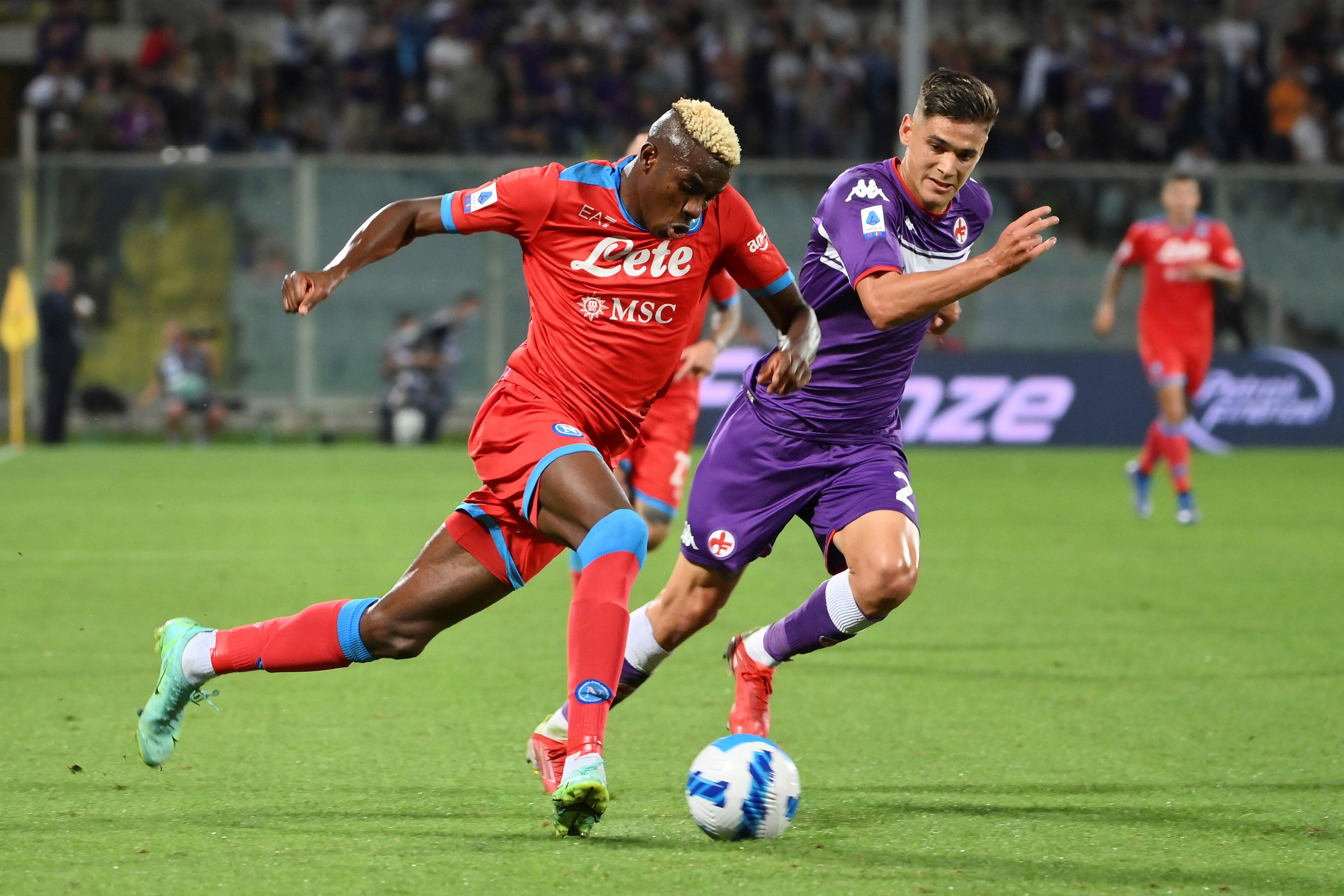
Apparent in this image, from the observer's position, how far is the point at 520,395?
15.4ft

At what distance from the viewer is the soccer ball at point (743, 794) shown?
4.22 meters

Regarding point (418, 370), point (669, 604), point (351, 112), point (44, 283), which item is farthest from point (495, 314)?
point (669, 604)

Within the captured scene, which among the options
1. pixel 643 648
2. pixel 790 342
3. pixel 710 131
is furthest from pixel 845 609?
pixel 710 131

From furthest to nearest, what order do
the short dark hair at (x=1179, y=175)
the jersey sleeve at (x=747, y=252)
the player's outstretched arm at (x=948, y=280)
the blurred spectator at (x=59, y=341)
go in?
the blurred spectator at (x=59, y=341) → the short dark hair at (x=1179, y=175) → the jersey sleeve at (x=747, y=252) → the player's outstretched arm at (x=948, y=280)

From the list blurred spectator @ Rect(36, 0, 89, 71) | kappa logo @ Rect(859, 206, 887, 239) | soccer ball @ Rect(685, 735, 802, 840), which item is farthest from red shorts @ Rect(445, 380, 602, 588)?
blurred spectator @ Rect(36, 0, 89, 71)

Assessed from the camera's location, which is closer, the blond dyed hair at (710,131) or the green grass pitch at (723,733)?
the green grass pitch at (723,733)

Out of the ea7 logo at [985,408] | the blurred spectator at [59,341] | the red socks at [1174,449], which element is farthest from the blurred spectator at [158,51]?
the red socks at [1174,449]

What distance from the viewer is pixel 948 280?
14.8 ft

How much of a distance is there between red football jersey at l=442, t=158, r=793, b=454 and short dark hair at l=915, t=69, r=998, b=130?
65 centimetres

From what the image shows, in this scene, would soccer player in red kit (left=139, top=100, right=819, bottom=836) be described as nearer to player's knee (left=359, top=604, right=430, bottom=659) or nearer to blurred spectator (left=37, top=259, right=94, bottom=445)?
player's knee (left=359, top=604, right=430, bottom=659)

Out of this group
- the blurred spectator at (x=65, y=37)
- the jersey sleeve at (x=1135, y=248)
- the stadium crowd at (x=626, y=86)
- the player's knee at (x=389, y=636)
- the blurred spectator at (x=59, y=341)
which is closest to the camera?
the player's knee at (x=389, y=636)

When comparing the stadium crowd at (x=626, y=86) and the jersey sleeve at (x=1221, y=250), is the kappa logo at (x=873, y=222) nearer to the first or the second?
the jersey sleeve at (x=1221, y=250)

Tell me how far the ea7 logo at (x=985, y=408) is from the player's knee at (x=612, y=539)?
14444 mm

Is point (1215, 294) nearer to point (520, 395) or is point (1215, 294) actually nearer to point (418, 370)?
point (418, 370)
